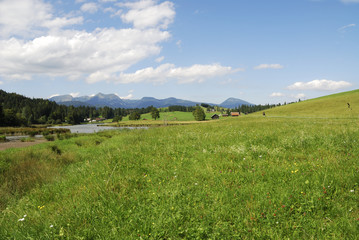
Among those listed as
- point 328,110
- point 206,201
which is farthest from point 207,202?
point 328,110

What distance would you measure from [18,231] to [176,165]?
4.45 m

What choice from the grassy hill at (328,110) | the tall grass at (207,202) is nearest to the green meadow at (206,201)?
the tall grass at (207,202)

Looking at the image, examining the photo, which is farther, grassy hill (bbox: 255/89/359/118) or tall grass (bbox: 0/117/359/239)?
grassy hill (bbox: 255/89/359/118)

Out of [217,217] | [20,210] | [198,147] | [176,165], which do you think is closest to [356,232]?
[217,217]

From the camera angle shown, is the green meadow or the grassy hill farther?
the grassy hill

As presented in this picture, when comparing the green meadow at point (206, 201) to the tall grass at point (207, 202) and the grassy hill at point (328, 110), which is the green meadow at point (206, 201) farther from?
the grassy hill at point (328, 110)

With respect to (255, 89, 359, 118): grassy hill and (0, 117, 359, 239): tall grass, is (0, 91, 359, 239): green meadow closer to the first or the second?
(0, 117, 359, 239): tall grass

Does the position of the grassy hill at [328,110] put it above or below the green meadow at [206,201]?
above

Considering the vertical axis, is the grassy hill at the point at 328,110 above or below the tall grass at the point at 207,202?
above

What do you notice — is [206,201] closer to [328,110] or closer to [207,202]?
[207,202]

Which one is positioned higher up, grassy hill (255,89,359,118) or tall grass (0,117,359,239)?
grassy hill (255,89,359,118)

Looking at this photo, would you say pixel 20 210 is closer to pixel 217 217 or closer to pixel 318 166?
pixel 217 217

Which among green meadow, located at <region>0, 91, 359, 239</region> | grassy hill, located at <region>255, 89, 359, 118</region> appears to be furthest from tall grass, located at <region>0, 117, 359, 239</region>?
grassy hill, located at <region>255, 89, 359, 118</region>

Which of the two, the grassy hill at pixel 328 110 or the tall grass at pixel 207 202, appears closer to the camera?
the tall grass at pixel 207 202
